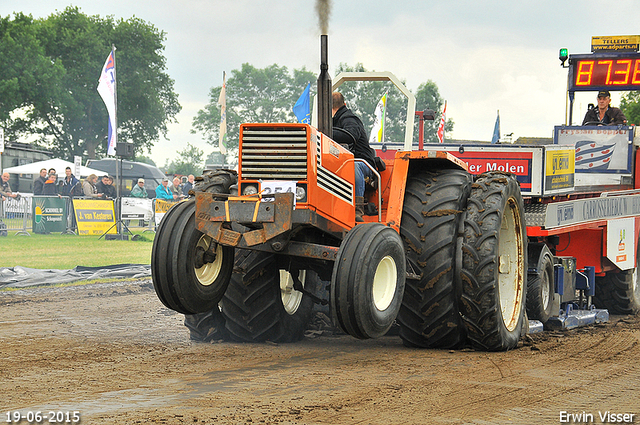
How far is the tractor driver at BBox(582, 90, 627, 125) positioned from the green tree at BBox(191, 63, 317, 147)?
2651 inches

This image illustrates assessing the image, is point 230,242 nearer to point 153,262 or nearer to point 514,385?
point 153,262

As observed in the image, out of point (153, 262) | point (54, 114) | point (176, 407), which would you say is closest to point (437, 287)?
point (153, 262)

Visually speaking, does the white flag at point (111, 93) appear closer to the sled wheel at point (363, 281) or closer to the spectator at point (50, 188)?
the spectator at point (50, 188)

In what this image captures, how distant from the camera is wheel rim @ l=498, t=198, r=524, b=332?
24.3 ft

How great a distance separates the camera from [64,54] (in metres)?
57.0

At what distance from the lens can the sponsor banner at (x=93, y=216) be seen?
20359 millimetres

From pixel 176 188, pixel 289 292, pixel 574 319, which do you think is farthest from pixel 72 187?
pixel 574 319

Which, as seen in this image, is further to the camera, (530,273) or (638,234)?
(638,234)

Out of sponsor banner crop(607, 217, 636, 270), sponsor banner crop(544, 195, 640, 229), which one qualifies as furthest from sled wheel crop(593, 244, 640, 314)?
sponsor banner crop(544, 195, 640, 229)

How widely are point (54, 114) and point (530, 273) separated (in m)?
51.8

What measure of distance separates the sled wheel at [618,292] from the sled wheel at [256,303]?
19.1 ft

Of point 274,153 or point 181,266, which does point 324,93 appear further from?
point 181,266

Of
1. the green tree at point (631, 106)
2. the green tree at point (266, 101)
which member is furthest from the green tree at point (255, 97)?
the green tree at point (631, 106)

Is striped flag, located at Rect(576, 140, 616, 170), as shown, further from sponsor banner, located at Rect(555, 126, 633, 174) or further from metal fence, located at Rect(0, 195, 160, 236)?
metal fence, located at Rect(0, 195, 160, 236)
